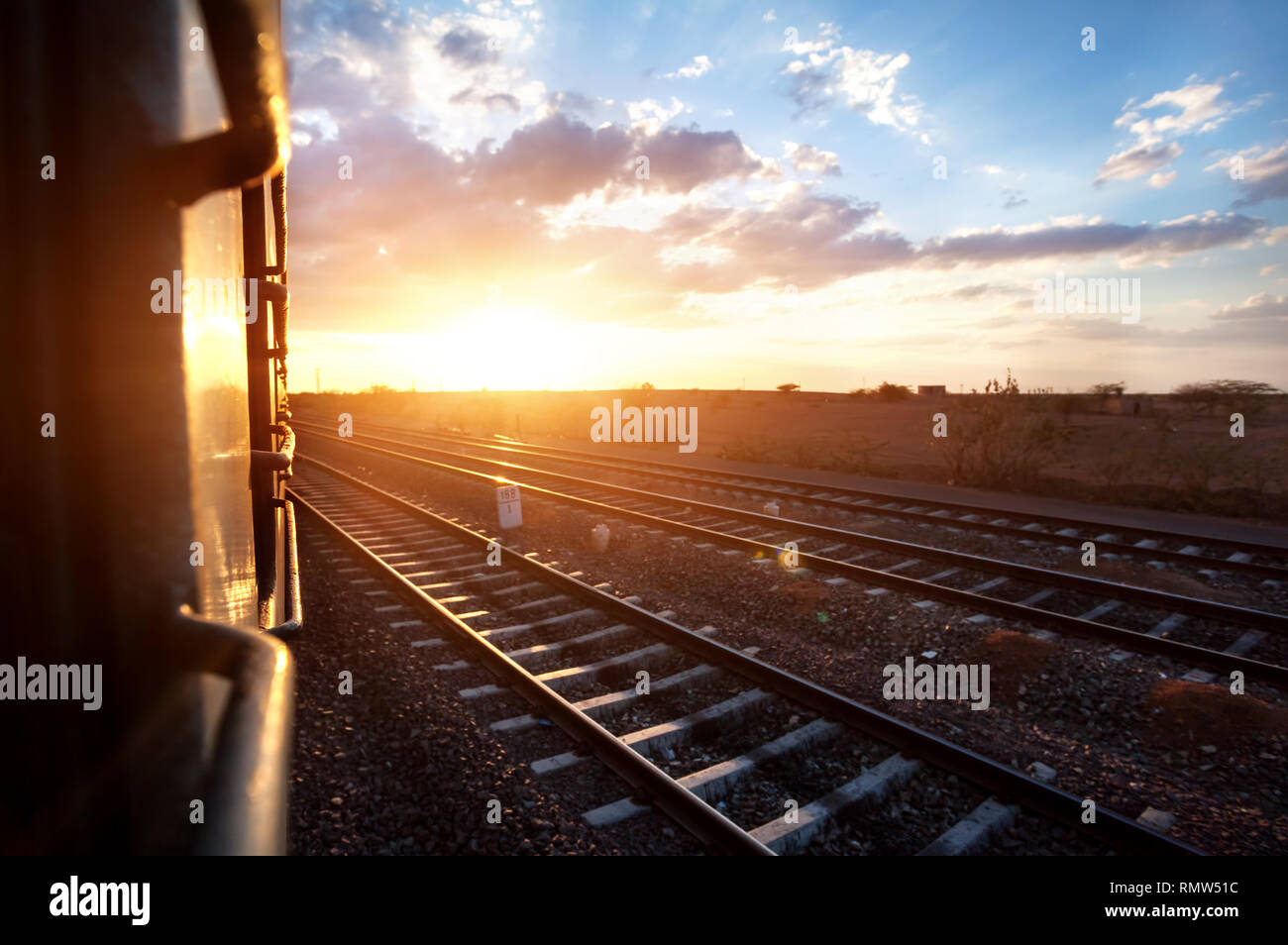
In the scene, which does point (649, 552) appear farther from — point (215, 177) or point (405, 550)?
point (215, 177)

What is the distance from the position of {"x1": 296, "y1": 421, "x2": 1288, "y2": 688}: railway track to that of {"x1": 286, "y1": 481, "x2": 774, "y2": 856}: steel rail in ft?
14.0

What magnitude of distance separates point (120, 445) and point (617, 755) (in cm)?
383

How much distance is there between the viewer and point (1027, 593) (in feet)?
25.5

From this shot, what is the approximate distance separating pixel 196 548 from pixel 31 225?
500 millimetres

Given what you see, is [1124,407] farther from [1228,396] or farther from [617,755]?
[617,755]

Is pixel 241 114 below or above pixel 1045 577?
above

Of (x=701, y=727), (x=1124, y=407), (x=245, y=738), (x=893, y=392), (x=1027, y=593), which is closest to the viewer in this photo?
(x=245, y=738)

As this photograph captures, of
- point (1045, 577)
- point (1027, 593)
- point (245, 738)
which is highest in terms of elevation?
point (245, 738)

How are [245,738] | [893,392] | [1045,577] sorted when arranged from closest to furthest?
[245,738] < [1045,577] < [893,392]

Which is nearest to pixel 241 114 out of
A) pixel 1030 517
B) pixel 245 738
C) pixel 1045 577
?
pixel 245 738

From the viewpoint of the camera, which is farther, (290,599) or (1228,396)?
(1228,396)

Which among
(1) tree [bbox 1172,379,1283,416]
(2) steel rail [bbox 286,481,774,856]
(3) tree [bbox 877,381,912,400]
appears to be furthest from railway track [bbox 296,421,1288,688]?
(3) tree [bbox 877,381,912,400]
